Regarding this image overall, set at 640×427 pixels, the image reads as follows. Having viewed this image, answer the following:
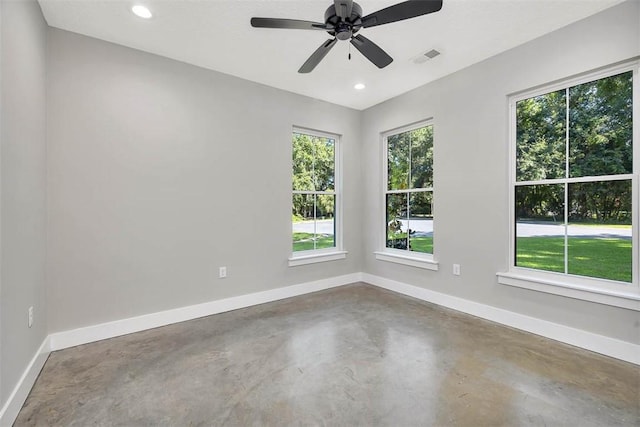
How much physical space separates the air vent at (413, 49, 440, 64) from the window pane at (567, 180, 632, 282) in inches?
70.7

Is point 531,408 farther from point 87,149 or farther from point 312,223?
point 87,149

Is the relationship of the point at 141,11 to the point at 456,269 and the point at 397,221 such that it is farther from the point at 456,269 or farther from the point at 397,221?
the point at 456,269

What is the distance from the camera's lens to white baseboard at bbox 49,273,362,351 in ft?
8.48

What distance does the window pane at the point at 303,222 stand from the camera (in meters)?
4.11

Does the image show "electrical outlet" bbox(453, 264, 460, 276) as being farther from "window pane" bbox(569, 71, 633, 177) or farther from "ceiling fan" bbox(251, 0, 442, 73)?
"ceiling fan" bbox(251, 0, 442, 73)

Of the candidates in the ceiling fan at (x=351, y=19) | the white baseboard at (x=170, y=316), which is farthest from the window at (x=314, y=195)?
the ceiling fan at (x=351, y=19)

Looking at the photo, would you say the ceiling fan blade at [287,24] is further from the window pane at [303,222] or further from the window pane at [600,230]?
the window pane at [600,230]

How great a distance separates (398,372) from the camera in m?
2.13

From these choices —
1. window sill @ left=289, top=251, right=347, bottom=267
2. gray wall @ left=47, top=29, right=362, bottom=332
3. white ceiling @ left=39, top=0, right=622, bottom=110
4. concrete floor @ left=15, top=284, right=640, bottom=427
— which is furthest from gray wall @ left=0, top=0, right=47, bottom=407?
window sill @ left=289, top=251, right=347, bottom=267

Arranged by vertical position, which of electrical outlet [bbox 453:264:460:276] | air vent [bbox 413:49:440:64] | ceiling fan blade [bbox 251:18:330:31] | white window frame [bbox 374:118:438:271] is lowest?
electrical outlet [bbox 453:264:460:276]

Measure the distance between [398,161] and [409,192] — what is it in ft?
1.65

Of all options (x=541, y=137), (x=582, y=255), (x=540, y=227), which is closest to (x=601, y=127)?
(x=541, y=137)

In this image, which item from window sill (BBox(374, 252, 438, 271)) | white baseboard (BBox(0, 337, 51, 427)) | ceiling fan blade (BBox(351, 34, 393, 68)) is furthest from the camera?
window sill (BBox(374, 252, 438, 271))

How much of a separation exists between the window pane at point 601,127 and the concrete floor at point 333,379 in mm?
1568
